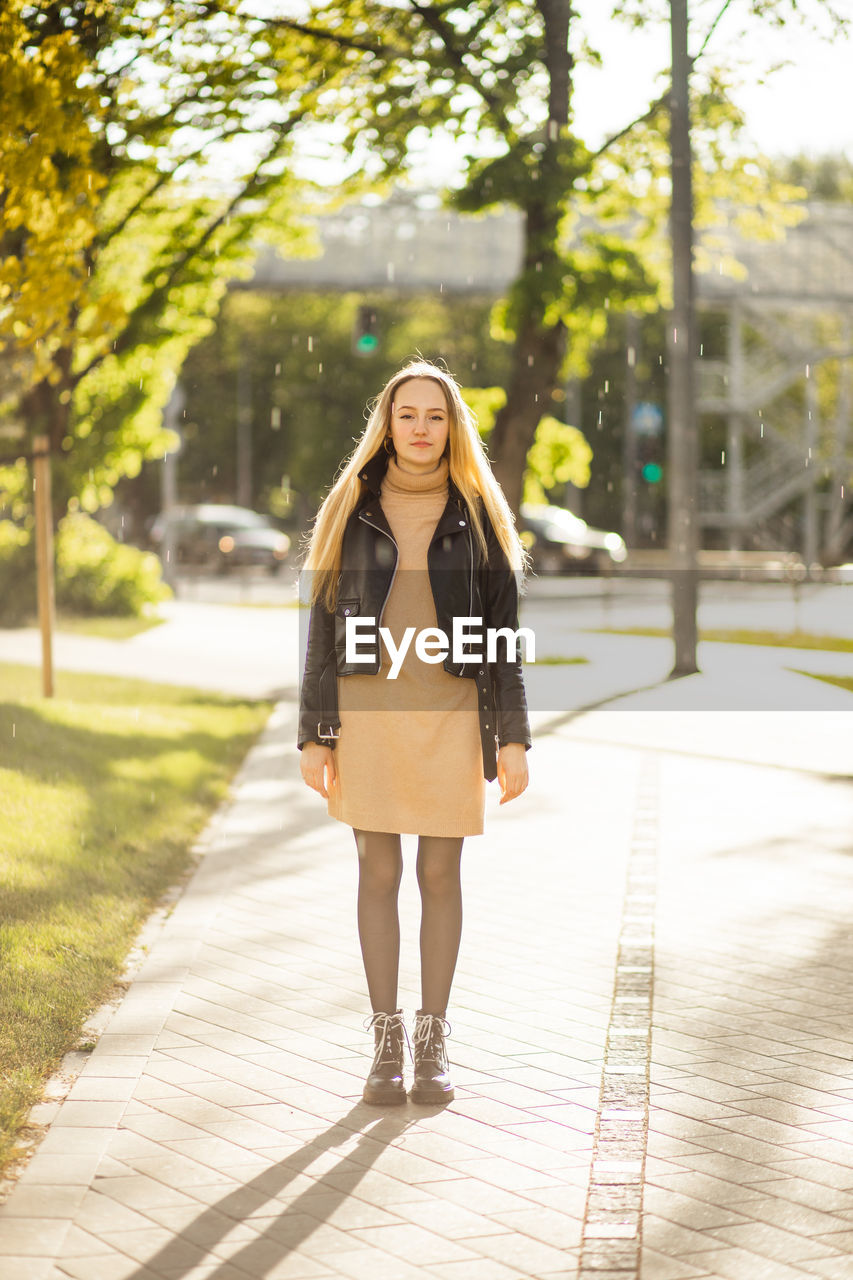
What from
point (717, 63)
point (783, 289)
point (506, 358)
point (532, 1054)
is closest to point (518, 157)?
point (717, 63)

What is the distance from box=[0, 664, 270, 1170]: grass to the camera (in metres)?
5.23

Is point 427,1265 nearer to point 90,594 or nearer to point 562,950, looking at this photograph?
point 562,950

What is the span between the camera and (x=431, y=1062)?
4.64m

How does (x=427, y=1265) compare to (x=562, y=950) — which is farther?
(x=562, y=950)

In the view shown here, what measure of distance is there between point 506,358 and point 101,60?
51.2m

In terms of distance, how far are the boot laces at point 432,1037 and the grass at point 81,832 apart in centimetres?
103

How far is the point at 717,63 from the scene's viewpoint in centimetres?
1719

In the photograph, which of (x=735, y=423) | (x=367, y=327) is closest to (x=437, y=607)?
A: (x=367, y=327)

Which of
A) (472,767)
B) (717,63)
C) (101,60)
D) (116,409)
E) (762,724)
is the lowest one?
(762,724)

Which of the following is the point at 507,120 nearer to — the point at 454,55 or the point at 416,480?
the point at 454,55

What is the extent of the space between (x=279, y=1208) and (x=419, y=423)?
6.66 ft

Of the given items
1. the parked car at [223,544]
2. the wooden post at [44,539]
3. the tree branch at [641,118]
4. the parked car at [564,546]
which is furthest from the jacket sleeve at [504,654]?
the parked car at [223,544]

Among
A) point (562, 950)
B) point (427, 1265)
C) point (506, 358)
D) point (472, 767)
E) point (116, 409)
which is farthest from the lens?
point (506, 358)

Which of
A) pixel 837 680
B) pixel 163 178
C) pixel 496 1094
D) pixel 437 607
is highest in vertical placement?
pixel 163 178
